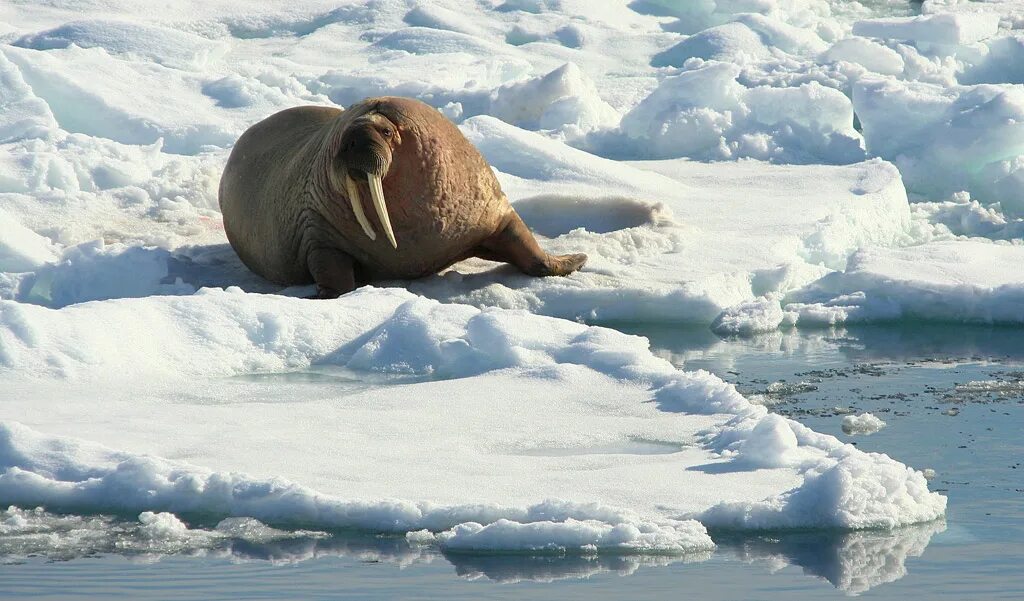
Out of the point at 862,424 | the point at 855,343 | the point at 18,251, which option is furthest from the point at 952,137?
the point at 18,251

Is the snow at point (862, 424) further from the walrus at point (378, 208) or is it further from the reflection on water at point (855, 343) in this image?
the walrus at point (378, 208)

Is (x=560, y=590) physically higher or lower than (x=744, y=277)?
lower

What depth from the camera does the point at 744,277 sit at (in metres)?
8.45

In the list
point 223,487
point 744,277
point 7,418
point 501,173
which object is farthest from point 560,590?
point 501,173

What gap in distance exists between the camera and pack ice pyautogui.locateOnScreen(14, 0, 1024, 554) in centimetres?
467

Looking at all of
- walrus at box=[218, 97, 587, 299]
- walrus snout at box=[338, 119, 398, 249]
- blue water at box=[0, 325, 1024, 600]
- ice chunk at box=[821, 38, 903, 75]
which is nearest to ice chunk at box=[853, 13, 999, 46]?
ice chunk at box=[821, 38, 903, 75]

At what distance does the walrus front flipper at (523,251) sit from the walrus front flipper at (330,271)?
2.26 feet

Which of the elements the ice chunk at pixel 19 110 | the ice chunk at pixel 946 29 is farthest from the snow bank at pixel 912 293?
the ice chunk at pixel 946 29

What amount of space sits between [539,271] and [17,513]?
407cm

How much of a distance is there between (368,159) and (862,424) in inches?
105

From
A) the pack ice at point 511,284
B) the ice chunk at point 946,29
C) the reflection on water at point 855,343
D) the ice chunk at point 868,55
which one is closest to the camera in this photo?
the pack ice at point 511,284

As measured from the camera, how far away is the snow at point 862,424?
5.87 m

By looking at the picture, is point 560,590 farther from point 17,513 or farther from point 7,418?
point 7,418

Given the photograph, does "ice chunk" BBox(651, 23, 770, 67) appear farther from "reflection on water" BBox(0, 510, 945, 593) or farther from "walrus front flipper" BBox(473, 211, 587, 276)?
"reflection on water" BBox(0, 510, 945, 593)
